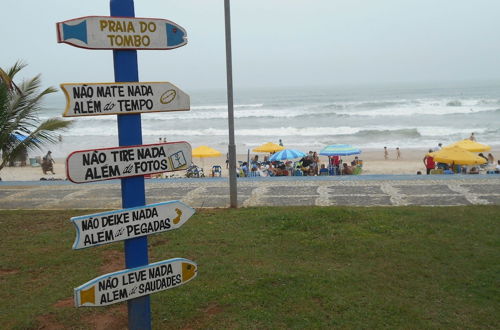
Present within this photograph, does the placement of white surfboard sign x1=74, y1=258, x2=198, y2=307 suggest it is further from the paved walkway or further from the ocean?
the ocean

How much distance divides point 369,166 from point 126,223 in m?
20.8

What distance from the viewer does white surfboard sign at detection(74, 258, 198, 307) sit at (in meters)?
3.52

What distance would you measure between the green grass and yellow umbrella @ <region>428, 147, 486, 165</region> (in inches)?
227

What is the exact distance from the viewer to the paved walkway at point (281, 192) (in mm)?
10977

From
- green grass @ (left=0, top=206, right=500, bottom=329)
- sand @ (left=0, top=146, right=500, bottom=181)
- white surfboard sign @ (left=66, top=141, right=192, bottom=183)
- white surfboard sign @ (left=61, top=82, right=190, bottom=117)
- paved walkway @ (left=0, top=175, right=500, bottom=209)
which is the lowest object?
sand @ (left=0, top=146, right=500, bottom=181)

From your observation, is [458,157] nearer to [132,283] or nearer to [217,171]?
[217,171]

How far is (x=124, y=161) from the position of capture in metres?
3.64

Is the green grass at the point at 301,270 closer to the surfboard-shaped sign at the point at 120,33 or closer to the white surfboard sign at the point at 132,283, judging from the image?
the white surfboard sign at the point at 132,283

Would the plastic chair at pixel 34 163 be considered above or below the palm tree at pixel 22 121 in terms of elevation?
below

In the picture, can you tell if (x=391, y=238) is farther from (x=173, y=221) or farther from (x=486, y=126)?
(x=486, y=126)

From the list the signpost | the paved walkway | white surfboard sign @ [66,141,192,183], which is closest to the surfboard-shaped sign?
the signpost

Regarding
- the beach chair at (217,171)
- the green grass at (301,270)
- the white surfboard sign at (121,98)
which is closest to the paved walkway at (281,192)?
the green grass at (301,270)

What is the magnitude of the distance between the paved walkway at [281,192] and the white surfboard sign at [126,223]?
700 centimetres

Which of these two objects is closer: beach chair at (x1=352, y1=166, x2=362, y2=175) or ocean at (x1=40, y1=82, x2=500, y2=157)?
beach chair at (x1=352, y1=166, x2=362, y2=175)
